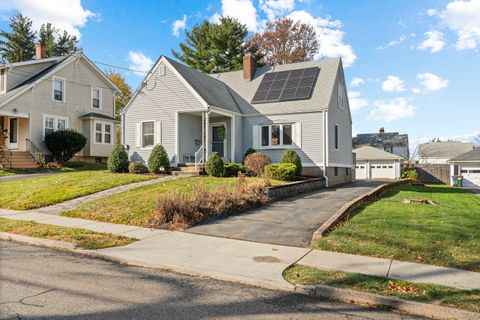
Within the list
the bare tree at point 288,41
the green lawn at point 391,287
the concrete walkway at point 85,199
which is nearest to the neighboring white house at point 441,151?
the bare tree at point 288,41

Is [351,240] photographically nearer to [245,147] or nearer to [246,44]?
[245,147]

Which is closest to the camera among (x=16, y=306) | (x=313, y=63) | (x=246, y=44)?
(x=16, y=306)

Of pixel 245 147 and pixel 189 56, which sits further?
pixel 189 56

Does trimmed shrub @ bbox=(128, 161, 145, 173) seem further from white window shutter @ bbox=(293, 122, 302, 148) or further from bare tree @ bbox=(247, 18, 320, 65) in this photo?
bare tree @ bbox=(247, 18, 320, 65)


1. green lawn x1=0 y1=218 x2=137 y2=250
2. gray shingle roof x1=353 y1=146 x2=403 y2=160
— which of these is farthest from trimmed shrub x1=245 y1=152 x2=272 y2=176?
gray shingle roof x1=353 y1=146 x2=403 y2=160

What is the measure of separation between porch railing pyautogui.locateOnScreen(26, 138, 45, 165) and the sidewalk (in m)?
18.5

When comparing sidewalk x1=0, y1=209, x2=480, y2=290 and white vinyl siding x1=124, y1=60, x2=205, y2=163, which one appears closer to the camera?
sidewalk x1=0, y1=209, x2=480, y2=290

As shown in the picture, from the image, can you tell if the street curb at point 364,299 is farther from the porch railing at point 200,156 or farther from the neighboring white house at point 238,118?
the neighboring white house at point 238,118

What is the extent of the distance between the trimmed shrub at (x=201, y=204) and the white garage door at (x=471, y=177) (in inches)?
1147

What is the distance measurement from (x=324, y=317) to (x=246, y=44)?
40.5 metres

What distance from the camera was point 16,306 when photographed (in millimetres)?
4137

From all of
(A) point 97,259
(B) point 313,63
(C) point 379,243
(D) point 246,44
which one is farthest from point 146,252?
(D) point 246,44

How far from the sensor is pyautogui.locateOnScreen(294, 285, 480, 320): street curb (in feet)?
14.1

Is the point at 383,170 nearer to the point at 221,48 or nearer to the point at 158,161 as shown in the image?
the point at 221,48
